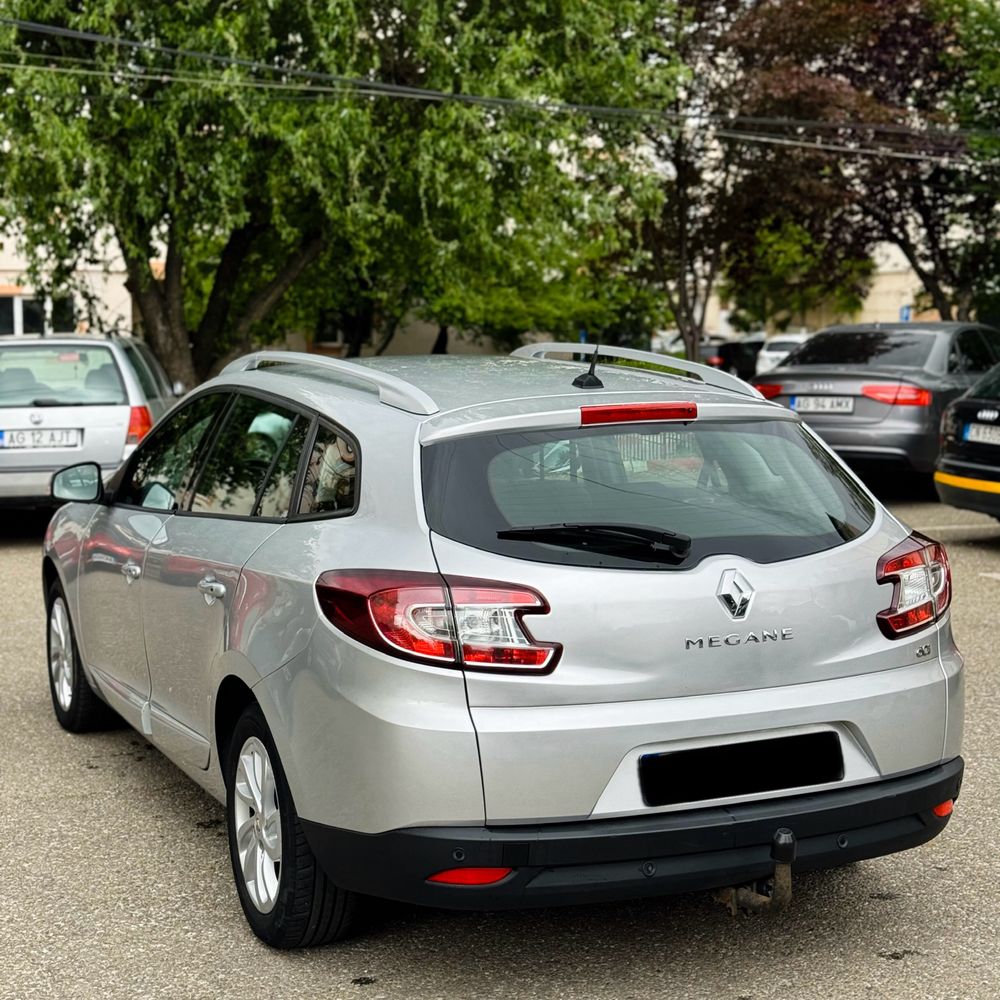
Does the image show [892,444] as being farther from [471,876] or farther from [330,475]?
[471,876]

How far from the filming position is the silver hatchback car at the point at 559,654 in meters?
3.56

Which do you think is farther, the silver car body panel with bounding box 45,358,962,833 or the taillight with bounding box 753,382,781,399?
the taillight with bounding box 753,382,781,399

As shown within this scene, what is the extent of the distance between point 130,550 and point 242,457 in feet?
2.53

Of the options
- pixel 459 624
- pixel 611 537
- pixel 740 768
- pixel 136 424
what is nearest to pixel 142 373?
pixel 136 424

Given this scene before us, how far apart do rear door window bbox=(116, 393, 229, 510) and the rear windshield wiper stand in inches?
70.4

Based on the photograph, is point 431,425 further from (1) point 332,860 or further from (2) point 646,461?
(1) point 332,860

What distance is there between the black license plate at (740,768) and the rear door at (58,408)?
959 cm

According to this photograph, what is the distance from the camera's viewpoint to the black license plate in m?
3.62

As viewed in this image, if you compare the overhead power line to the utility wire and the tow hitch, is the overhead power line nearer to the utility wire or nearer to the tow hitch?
the utility wire

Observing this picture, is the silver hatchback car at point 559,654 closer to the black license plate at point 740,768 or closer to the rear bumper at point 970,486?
the black license plate at point 740,768

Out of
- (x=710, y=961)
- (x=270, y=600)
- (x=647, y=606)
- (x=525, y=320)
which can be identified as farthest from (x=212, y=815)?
(x=525, y=320)

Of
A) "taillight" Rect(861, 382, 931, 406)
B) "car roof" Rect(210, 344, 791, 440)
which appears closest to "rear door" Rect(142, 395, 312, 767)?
"car roof" Rect(210, 344, 791, 440)

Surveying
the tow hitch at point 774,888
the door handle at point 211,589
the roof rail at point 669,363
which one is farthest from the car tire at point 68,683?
the tow hitch at point 774,888

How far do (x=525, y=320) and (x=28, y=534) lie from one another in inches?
1019
